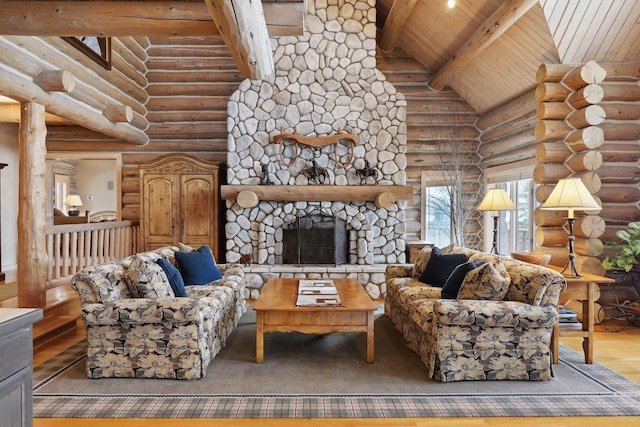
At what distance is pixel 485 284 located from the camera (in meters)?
3.21

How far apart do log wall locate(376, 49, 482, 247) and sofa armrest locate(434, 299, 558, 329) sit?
4720mm

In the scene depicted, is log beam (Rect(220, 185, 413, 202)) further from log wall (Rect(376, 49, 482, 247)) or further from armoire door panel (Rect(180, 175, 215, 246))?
log wall (Rect(376, 49, 482, 247))

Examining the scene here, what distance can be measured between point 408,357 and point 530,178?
381 centimetres

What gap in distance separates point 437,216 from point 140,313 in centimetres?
598

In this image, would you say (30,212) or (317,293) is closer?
(317,293)

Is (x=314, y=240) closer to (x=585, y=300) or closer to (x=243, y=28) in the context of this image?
(x=585, y=300)

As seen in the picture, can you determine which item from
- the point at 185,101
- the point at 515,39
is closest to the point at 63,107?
the point at 185,101

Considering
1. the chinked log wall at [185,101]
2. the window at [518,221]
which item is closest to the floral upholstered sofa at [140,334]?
the chinked log wall at [185,101]

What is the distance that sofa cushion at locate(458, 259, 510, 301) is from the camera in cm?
320

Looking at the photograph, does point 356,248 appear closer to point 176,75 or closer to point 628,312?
point 628,312

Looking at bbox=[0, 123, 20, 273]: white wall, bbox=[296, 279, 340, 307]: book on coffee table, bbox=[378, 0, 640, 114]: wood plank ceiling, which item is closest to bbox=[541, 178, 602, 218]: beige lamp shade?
bbox=[378, 0, 640, 114]: wood plank ceiling

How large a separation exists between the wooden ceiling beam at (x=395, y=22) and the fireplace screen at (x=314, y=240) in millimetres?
3167

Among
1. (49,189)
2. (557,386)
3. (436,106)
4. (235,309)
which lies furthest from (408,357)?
(49,189)

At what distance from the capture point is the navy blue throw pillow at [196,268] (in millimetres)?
4402
